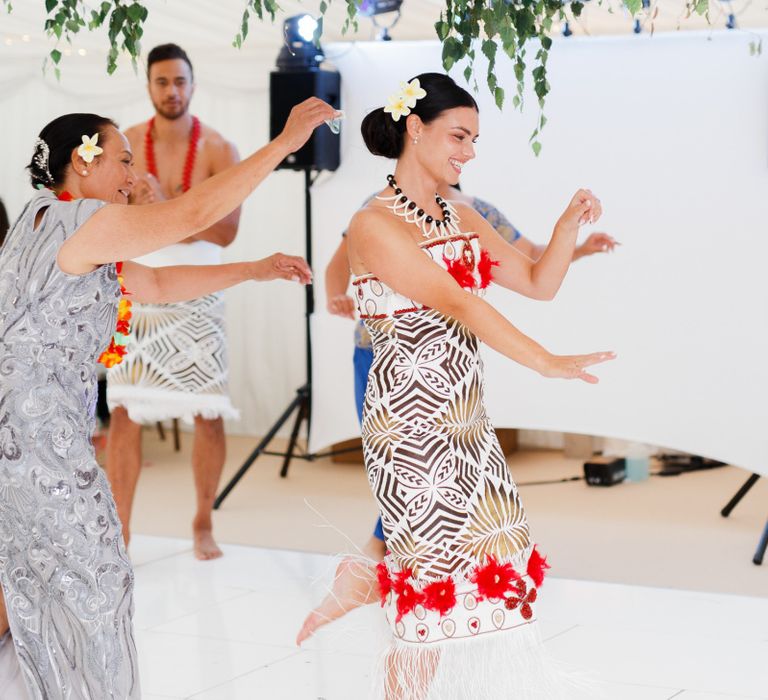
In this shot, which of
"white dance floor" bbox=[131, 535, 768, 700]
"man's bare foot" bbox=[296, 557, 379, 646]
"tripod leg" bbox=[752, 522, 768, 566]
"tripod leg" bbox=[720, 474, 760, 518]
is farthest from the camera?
"tripod leg" bbox=[720, 474, 760, 518]

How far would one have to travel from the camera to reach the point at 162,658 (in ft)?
12.1

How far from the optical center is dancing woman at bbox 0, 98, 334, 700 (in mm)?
2361

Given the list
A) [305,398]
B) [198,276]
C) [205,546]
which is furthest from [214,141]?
[198,276]

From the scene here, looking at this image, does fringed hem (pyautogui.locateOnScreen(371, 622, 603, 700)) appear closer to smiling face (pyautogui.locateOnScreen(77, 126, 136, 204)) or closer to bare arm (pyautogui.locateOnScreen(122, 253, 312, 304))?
bare arm (pyautogui.locateOnScreen(122, 253, 312, 304))

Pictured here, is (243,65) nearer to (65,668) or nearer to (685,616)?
(685,616)

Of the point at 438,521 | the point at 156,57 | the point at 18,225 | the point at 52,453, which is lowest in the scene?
the point at 438,521

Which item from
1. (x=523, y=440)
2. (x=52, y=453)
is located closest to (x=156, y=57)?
(x=52, y=453)

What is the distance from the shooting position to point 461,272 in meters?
2.77

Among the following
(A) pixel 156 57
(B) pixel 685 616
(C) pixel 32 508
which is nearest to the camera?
(C) pixel 32 508

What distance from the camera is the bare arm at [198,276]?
2.92 metres

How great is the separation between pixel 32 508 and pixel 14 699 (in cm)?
46

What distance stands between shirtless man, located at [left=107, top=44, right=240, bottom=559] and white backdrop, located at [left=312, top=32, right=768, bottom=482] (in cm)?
81

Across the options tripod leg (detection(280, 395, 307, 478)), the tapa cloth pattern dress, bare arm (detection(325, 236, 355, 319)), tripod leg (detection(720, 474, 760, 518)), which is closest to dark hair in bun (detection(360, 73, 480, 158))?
bare arm (detection(325, 236, 355, 319))

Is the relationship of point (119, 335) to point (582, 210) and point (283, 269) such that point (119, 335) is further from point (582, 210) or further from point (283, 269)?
point (582, 210)
